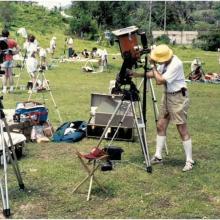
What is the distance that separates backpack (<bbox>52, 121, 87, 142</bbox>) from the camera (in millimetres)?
10916

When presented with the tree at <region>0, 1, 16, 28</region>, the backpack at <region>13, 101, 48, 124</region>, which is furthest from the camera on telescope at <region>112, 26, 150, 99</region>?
the tree at <region>0, 1, 16, 28</region>

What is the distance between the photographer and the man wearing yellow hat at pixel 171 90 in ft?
27.9

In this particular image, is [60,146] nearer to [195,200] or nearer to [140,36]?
[140,36]

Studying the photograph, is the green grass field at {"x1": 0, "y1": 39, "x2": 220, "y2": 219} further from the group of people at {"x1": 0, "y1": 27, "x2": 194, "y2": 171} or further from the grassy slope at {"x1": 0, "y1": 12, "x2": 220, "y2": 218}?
the group of people at {"x1": 0, "y1": 27, "x2": 194, "y2": 171}

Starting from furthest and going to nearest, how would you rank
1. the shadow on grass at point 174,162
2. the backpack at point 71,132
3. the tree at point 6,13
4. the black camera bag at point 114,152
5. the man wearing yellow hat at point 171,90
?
the tree at point 6,13 < the backpack at point 71,132 < the shadow on grass at point 174,162 < the black camera bag at point 114,152 < the man wearing yellow hat at point 171,90

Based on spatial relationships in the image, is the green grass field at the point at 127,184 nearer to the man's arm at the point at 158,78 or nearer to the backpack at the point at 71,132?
the backpack at the point at 71,132

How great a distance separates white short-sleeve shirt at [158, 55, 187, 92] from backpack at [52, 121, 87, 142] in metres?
2.91

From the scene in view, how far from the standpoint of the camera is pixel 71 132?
11.2 metres

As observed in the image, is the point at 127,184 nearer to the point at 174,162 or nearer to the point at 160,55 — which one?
the point at 174,162

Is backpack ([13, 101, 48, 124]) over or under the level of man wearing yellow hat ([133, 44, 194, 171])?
under

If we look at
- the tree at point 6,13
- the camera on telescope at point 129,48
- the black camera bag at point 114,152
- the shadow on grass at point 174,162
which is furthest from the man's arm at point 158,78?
the tree at point 6,13

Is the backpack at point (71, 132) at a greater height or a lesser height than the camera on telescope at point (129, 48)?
lesser

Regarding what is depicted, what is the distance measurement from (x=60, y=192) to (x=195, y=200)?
6.01 ft

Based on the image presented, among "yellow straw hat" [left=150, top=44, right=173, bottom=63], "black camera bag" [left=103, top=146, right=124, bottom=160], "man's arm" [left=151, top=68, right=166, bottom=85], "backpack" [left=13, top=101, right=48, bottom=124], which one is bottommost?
"black camera bag" [left=103, top=146, right=124, bottom=160]
